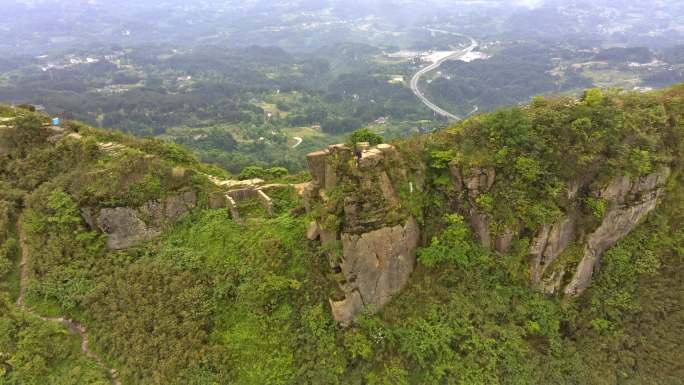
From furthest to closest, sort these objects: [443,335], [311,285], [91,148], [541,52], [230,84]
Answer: [541,52] → [230,84] → [91,148] → [311,285] → [443,335]

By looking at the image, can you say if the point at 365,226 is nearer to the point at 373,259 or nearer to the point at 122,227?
the point at 373,259

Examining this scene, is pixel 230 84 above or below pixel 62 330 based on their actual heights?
below

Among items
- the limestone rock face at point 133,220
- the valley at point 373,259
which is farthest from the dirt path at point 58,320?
the limestone rock face at point 133,220

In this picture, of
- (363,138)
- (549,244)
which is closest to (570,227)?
(549,244)

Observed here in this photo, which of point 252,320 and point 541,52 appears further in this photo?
point 541,52

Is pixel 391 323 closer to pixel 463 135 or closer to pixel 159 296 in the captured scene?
pixel 463 135

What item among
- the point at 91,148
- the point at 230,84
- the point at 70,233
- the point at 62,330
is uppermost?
the point at 91,148

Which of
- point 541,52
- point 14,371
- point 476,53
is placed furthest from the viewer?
point 476,53

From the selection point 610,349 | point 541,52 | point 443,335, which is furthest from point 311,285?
point 541,52
